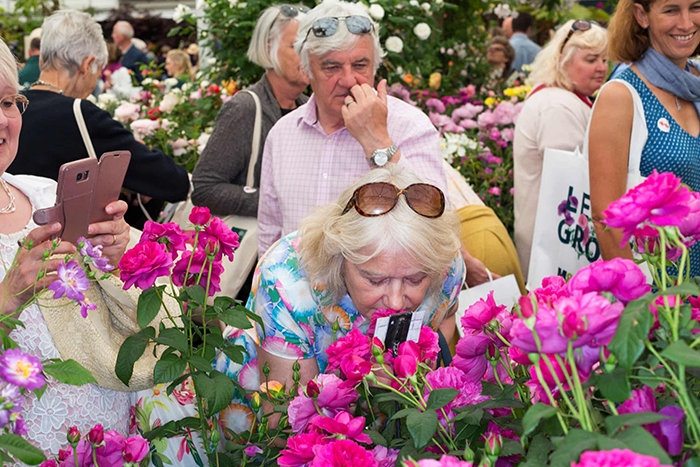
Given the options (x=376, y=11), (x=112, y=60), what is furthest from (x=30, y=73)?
(x=112, y=60)

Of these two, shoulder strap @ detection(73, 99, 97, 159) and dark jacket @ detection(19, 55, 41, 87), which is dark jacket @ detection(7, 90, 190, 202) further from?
dark jacket @ detection(19, 55, 41, 87)

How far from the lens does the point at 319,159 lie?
2.32m

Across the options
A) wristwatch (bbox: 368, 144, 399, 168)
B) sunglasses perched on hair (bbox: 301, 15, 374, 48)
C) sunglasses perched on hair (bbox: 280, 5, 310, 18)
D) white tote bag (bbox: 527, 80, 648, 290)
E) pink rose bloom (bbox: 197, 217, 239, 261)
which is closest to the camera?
pink rose bloom (bbox: 197, 217, 239, 261)

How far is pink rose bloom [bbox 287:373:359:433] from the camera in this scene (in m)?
1.05

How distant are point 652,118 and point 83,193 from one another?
1.70 meters

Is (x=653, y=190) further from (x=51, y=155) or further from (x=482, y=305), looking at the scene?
(x=51, y=155)

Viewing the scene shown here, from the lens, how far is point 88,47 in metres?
2.79

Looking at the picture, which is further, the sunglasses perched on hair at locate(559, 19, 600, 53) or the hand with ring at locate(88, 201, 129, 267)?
the sunglasses perched on hair at locate(559, 19, 600, 53)

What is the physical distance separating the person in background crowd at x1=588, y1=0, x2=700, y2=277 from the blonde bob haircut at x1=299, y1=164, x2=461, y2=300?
2.41 ft

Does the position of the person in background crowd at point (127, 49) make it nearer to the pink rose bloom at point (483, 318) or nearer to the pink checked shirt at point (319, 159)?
the pink checked shirt at point (319, 159)

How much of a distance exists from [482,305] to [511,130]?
3316 mm

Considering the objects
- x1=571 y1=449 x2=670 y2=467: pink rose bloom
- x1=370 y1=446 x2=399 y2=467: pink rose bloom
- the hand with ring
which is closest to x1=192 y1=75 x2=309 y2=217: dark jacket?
the hand with ring

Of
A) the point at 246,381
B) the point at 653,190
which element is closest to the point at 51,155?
the point at 246,381

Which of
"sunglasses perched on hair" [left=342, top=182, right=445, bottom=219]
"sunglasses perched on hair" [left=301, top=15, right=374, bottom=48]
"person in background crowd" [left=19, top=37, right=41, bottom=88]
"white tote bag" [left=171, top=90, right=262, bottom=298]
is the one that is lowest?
"person in background crowd" [left=19, top=37, right=41, bottom=88]
